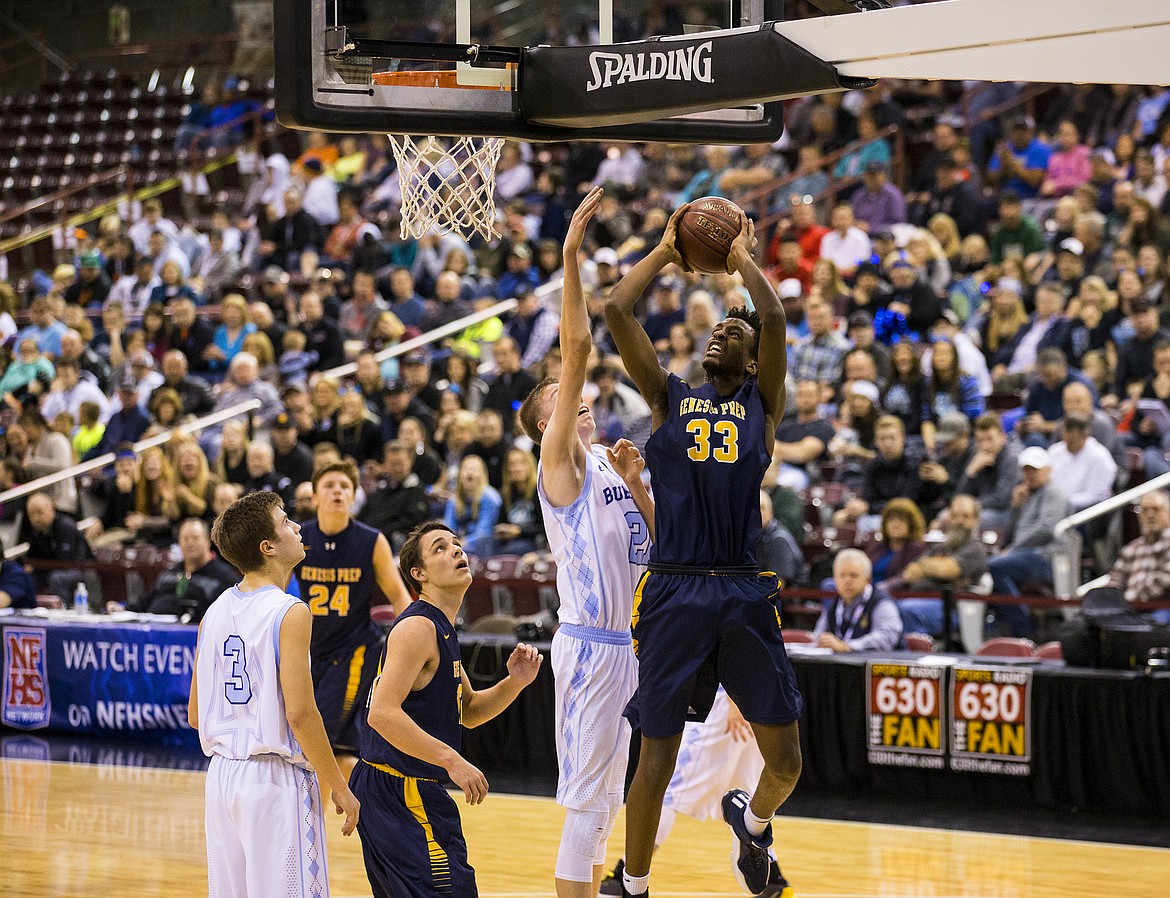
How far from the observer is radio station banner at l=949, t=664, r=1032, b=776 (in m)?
8.83

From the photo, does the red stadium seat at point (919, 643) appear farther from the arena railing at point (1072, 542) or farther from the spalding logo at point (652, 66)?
the spalding logo at point (652, 66)

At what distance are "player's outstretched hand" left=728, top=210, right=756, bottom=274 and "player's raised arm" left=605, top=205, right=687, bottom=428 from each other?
0.19 metres

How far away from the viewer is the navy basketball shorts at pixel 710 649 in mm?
5426

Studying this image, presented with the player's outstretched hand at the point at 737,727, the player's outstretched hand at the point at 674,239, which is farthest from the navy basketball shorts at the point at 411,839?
the player's outstretched hand at the point at 737,727

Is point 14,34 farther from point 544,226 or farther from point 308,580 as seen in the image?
point 308,580

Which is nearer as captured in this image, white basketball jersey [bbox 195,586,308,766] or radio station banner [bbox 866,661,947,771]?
white basketball jersey [bbox 195,586,308,766]

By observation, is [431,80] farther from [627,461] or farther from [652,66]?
[627,461]

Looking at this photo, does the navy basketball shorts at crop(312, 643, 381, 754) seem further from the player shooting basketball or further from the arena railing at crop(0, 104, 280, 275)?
the arena railing at crop(0, 104, 280, 275)

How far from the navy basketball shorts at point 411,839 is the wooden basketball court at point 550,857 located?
2.19 meters

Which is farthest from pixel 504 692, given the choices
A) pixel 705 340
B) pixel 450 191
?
pixel 705 340

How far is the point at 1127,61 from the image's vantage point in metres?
4.20

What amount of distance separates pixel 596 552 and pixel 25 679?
698 centimetres

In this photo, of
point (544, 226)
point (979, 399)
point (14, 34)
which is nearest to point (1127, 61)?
point (979, 399)

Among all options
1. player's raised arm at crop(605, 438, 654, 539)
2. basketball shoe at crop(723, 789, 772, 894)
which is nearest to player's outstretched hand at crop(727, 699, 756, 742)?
basketball shoe at crop(723, 789, 772, 894)
